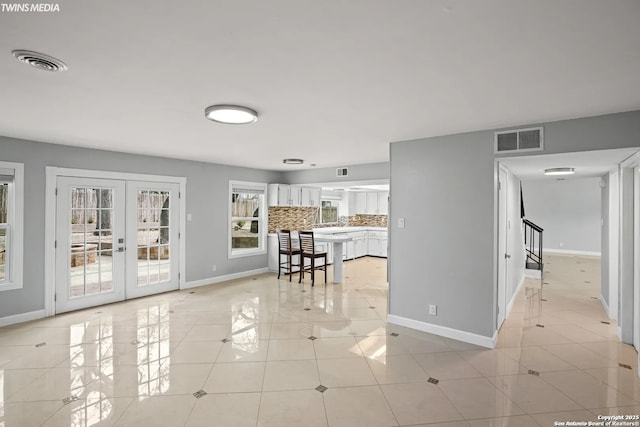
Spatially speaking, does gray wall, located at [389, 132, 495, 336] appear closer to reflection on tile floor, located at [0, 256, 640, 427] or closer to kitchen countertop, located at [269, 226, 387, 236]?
reflection on tile floor, located at [0, 256, 640, 427]

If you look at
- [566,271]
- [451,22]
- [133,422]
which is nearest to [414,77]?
[451,22]

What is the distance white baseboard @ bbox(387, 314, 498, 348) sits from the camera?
11.6 feet

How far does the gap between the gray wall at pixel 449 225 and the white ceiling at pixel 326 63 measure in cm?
29

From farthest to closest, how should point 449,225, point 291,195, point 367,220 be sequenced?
point 367,220, point 291,195, point 449,225

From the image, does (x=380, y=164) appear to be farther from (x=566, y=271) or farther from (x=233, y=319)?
(x=566, y=271)

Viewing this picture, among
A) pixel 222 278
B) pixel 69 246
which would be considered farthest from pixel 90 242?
pixel 222 278

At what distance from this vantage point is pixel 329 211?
10062 millimetres

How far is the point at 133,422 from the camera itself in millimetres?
2252

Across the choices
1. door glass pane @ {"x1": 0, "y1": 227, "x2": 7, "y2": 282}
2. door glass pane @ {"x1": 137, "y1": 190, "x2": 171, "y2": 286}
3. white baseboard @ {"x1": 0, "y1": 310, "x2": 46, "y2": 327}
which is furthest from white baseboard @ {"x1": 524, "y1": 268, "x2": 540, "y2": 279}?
door glass pane @ {"x1": 0, "y1": 227, "x2": 7, "y2": 282}

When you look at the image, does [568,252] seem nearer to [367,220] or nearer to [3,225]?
[367,220]

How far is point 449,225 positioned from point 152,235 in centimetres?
483

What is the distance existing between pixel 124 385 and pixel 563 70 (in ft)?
13.5

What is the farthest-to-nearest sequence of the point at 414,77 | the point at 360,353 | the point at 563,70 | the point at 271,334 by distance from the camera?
the point at 271,334, the point at 360,353, the point at 414,77, the point at 563,70

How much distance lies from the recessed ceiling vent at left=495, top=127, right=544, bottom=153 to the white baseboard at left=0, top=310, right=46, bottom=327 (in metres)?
6.18
